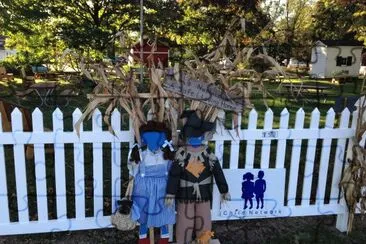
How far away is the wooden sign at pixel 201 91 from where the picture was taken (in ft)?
8.61

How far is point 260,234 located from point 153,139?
4.47ft

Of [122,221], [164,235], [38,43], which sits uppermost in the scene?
[38,43]

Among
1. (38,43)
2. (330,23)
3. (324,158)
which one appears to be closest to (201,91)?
(324,158)

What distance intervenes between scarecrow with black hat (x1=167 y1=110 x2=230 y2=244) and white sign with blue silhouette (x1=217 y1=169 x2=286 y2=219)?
0.23 m

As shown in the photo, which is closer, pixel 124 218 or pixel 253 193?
pixel 124 218

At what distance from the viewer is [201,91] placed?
2.67 metres

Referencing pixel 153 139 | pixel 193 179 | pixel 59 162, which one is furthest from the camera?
pixel 59 162

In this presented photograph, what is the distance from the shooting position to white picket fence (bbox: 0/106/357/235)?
2.66 metres

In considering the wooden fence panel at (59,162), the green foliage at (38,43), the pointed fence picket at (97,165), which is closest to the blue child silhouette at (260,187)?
the pointed fence picket at (97,165)

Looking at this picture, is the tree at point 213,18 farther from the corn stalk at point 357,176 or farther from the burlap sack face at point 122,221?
the burlap sack face at point 122,221

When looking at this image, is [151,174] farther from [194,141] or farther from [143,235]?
[143,235]

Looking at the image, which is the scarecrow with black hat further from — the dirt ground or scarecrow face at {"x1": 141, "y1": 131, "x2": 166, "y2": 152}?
the dirt ground

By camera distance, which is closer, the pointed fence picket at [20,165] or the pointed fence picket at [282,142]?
the pointed fence picket at [20,165]

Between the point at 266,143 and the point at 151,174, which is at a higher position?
the point at 266,143
